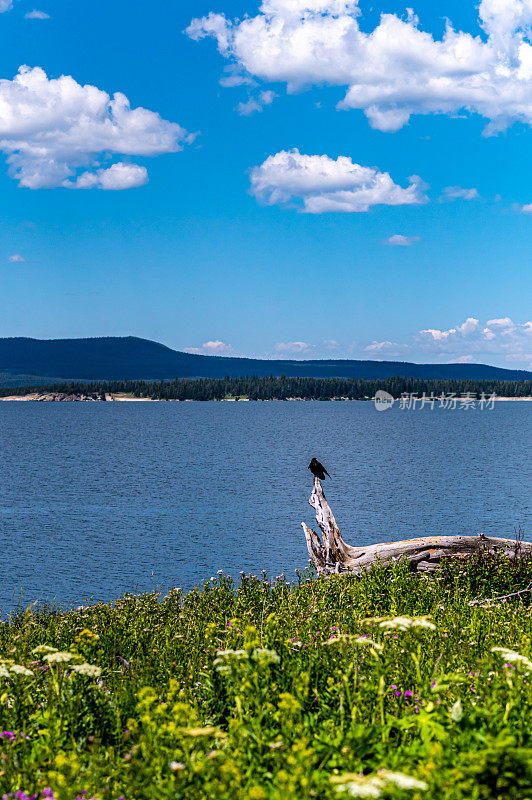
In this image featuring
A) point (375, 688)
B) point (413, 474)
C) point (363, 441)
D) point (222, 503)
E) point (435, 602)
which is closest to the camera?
point (375, 688)

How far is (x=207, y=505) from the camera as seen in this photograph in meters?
47.7

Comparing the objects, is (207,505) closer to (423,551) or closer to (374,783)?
(423,551)

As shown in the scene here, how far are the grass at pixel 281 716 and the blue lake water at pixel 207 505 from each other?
820cm

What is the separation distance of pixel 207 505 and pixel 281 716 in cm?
4310

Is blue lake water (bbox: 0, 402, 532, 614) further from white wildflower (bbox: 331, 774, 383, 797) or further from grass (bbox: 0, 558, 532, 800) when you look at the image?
white wildflower (bbox: 331, 774, 383, 797)

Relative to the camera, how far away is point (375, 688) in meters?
5.65

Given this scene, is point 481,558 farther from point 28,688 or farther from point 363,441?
point 363,441

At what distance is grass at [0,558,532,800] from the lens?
385cm

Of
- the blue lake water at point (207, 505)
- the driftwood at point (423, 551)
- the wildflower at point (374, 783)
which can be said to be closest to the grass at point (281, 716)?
the wildflower at point (374, 783)

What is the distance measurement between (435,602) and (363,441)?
9617cm

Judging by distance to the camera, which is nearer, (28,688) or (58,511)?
(28,688)

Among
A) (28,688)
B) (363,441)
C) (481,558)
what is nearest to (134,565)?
(481,558)

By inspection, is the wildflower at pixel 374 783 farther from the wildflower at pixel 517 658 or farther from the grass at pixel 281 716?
the wildflower at pixel 517 658

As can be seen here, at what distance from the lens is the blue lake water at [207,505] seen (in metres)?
30.6
